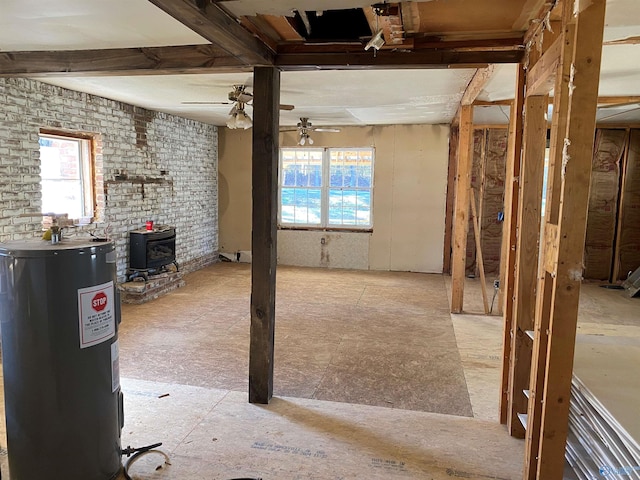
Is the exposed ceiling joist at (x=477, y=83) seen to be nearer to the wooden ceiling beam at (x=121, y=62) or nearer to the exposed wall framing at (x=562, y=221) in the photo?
the exposed wall framing at (x=562, y=221)

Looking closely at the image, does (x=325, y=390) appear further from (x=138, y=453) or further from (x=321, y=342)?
(x=138, y=453)

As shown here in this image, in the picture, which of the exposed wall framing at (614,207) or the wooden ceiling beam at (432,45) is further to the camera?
the exposed wall framing at (614,207)

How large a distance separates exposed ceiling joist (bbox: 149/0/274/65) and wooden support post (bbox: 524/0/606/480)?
1.46 metres

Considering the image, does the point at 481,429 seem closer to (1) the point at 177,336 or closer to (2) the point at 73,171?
(1) the point at 177,336

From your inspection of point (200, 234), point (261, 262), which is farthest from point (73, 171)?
point (261, 262)

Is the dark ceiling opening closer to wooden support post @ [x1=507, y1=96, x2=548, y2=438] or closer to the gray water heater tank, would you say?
wooden support post @ [x1=507, y1=96, x2=548, y2=438]

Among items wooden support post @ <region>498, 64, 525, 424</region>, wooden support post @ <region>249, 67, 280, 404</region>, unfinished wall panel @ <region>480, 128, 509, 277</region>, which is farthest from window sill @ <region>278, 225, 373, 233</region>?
wooden support post @ <region>498, 64, 525, 424</region>

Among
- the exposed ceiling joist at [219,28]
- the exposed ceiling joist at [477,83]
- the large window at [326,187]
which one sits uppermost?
the exposed ceiling joist at [477,83]

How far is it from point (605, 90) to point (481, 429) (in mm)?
3645

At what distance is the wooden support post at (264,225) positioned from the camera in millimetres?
2793

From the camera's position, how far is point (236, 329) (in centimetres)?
463

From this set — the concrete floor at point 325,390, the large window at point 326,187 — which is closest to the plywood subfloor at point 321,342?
the concrete floor at point 325,390

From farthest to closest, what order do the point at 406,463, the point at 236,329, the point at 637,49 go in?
the point at 236,329
the point at 637,49
the point at 406,463

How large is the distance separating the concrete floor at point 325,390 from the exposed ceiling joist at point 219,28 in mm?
2124
